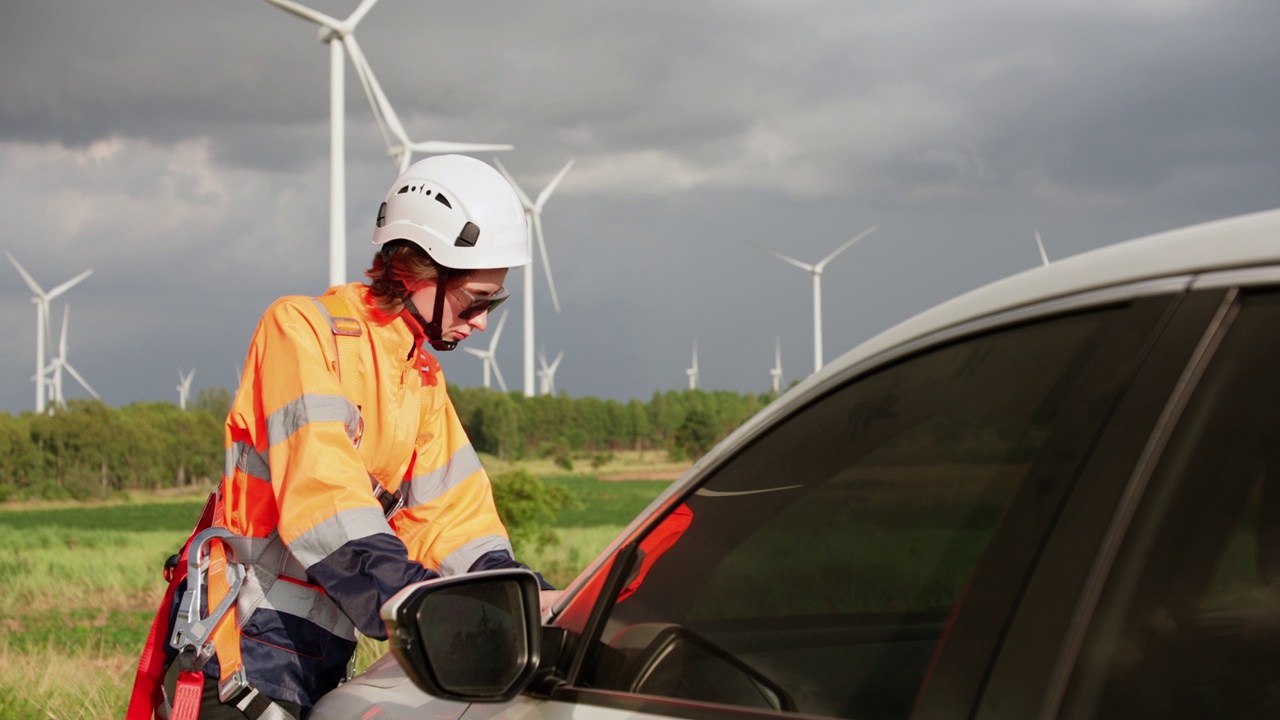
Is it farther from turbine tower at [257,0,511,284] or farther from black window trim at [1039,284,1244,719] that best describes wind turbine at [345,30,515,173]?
black window trim at [1039,284,1244,719]

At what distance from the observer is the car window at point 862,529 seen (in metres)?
1.24

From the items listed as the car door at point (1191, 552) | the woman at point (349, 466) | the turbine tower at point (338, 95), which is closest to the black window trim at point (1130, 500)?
the car door at point (1191, 552)

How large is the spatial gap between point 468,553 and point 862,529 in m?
1.78

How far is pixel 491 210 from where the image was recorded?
3.21m

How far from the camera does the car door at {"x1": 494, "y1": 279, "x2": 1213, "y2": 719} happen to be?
1202 millimetres

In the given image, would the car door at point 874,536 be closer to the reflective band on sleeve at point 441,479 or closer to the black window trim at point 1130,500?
the black window trim at point 1130,500

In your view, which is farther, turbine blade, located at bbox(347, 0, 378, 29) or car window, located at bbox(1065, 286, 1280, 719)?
turbine blade, located at bbox(347, 0, 378, 29)

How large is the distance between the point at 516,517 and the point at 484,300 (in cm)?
2513

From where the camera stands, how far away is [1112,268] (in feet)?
4.06

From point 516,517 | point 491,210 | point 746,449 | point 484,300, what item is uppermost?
point 491,210

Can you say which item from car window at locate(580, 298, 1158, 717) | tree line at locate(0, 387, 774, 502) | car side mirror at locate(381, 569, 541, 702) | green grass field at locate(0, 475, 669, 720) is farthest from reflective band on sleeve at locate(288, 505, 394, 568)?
tree line at locate(0, 387, 774, 502)

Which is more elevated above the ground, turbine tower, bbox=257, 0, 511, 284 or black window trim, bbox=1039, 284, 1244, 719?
turbine tower, bbox=257, 0, 511, 284

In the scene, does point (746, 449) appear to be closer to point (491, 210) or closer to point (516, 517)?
point (491, 210)

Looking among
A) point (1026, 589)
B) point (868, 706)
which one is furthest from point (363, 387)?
point (1026, 589)
